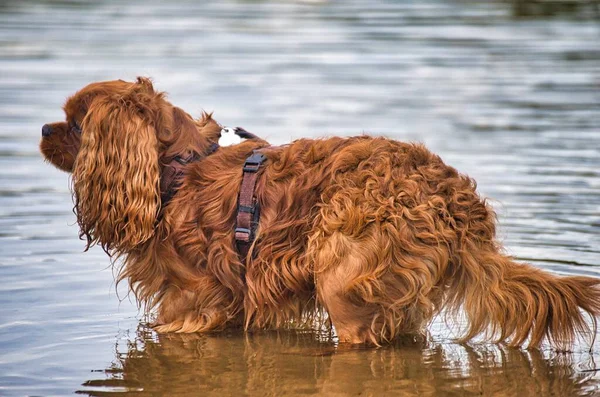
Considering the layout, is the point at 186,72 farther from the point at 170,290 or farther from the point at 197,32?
the point at 170,290

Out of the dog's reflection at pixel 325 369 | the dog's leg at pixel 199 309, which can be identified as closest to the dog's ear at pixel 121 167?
the dog's leg at pixel 199 309

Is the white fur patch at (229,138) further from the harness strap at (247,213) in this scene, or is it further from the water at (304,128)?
the water at (304,128)

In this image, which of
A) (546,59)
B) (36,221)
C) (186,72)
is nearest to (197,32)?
(186,72)

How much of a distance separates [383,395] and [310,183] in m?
1.32

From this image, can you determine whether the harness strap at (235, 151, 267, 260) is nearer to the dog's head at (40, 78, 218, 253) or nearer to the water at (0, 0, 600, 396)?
the dog's head at (40, 78, 218, 253)

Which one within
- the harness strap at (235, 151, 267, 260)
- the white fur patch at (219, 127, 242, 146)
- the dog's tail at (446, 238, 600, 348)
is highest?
the white fur patch at (219, 127, 242, 146)

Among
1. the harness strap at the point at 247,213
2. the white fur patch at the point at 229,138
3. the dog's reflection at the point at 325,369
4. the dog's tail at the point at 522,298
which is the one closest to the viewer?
the dog's reflection at the point at 325,369

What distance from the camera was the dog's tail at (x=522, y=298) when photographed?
19.3ft

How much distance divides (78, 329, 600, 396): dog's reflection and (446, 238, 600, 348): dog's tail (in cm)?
19

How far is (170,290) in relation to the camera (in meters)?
6.57

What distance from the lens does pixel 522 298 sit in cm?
592

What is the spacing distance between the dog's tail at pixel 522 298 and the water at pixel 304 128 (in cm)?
20

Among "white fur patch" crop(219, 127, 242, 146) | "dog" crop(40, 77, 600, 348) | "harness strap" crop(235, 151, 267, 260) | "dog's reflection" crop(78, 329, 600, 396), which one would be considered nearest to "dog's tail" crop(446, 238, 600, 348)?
"dog" crop(40, 77, 600, 348)

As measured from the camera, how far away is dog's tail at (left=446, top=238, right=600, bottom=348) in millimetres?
5891
